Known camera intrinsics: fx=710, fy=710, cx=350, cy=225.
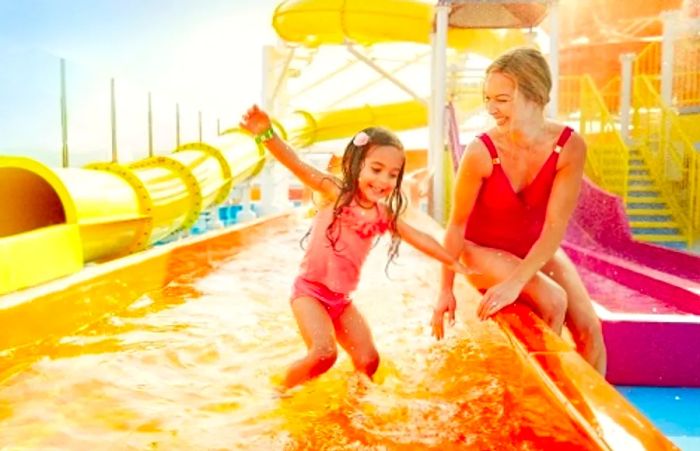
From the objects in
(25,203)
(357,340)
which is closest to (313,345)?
(357,340)

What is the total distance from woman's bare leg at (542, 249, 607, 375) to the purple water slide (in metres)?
1.16

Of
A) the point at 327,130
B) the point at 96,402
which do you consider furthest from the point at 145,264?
the point at 327,130

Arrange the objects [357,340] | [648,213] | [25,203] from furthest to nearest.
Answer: [648,213]
[25,203]
[357,340]

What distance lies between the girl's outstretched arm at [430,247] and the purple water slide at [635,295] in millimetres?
1525

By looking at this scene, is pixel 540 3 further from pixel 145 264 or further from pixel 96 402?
pixel 96 402

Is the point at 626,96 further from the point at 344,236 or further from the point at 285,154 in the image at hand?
the point at 285,154

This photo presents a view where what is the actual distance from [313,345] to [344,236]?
42 centimetres

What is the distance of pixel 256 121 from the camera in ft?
7.88

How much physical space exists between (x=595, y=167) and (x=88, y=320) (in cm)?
780

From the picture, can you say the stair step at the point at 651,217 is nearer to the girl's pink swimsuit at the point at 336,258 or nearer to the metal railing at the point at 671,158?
the metal railing at the point at 671,158

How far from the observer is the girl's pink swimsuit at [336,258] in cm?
252

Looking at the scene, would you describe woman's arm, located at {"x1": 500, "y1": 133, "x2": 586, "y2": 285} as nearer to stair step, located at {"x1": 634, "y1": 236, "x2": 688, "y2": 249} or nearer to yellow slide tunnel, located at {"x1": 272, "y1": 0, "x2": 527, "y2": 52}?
stair step, located at {"x1": 634, "y1": 236, "x2": 688, "y2": 249}

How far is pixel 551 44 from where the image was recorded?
828 centimetres

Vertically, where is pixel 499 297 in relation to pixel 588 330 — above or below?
above
